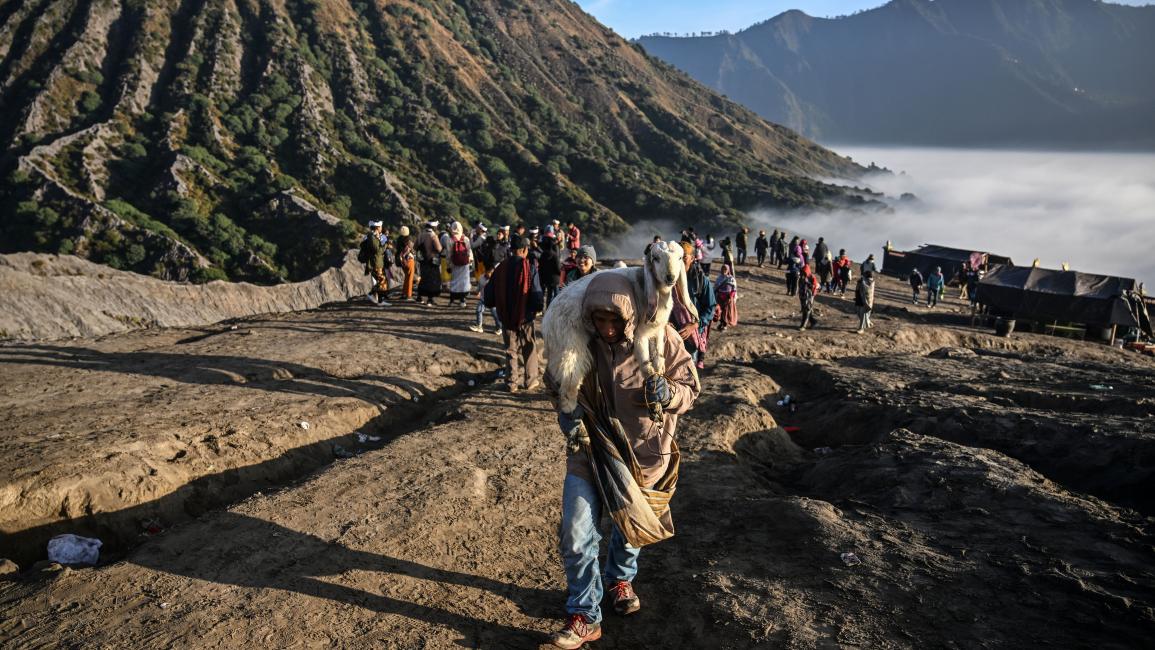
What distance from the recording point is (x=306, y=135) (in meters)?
48.4

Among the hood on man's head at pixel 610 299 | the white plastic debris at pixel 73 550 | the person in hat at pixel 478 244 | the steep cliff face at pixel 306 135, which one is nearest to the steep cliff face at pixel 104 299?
the person in hat at pixel 478 244

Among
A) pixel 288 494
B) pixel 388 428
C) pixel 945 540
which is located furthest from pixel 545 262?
pixel 945 540

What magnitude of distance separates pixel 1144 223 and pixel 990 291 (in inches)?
6048

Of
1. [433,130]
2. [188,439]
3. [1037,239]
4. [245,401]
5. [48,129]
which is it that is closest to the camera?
[188,439]

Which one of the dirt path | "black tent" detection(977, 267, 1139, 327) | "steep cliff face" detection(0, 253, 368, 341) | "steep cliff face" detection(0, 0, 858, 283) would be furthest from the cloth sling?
"steep cliff face" detection(0, 0, 858, 283)

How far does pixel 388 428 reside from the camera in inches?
304

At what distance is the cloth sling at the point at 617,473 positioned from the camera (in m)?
3.39

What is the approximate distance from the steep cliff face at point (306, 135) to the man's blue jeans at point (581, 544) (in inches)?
1403

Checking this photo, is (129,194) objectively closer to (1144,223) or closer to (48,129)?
(48,129)

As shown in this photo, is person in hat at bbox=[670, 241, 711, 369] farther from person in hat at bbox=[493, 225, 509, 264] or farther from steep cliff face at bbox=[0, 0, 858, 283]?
steep cliff face at bbox=[0, 0, 858, 283]

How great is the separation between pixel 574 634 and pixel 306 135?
51.0 metres

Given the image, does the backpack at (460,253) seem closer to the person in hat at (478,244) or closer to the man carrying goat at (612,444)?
the person in hat at (478,244)

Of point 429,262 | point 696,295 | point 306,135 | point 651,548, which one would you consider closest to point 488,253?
point 429,262

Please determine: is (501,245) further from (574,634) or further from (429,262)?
(574,634)
